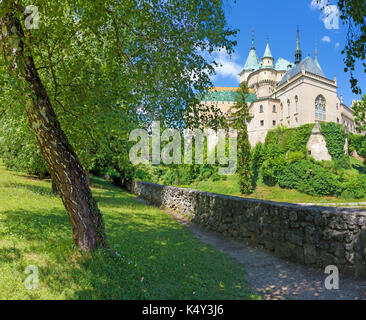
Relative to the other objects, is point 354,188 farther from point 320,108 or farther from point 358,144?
point 320,108

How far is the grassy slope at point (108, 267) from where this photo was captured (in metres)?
3.41

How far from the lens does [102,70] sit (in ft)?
21.8

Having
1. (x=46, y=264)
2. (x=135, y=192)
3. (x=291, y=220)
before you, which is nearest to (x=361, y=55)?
(x=291, y=220)

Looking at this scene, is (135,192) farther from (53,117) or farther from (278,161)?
(278,161)

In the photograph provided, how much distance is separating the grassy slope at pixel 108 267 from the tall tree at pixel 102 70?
58 centimetres

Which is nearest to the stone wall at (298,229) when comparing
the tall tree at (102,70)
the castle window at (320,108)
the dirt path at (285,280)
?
the dirt path at (285,280)

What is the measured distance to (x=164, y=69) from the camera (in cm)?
604

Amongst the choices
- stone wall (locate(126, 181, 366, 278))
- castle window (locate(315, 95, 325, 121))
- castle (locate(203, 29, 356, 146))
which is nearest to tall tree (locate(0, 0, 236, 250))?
stone wall (locate(126, 181, 366, 278))

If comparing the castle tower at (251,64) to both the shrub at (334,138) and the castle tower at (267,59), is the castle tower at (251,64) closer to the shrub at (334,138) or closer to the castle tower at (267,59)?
the castle tower at (267,59)

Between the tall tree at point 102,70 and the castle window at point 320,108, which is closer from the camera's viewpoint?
the tall tree at point 102,70

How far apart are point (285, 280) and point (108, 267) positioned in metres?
3.25

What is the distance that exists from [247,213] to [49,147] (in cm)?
570

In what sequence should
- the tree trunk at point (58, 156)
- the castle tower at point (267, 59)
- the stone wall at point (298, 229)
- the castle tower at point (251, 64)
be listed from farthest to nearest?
the castle tower at point (251, 64)
the castle tower at point (267, 59)
the stone wall at point (298, 229)
the tree trunk at point (58, 156)

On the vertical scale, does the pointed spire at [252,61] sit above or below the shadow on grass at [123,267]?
above
